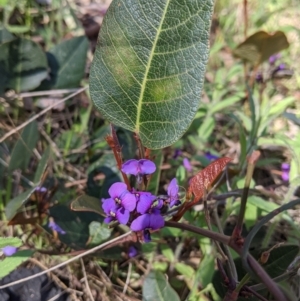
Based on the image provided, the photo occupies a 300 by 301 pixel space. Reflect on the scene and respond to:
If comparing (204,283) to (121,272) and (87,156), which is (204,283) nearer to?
(121,272)

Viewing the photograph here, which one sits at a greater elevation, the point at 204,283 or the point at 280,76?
the point at 280,76

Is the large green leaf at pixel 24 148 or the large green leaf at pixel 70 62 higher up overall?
the large green leaf at pixel 70 62

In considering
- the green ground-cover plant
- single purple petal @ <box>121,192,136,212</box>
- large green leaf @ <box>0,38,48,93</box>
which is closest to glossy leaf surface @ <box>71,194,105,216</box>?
the green ground-cover plant

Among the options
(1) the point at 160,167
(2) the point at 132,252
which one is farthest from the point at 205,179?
(2) the point at 132,252

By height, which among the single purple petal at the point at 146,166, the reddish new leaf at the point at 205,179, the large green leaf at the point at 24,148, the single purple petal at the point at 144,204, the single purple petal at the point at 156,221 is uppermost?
the single purple petal at the point at 146,166

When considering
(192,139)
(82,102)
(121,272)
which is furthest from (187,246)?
(82,102)

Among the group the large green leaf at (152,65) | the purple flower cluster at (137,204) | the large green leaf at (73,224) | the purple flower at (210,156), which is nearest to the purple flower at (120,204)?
the purple flower cluster at (137,204)

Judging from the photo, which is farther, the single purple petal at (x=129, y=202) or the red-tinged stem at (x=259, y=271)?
the single purple petal at (x=129, y=202)

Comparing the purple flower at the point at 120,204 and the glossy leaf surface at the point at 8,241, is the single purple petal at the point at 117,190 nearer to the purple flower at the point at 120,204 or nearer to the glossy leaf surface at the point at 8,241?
the purple flower at the point at 120,204
